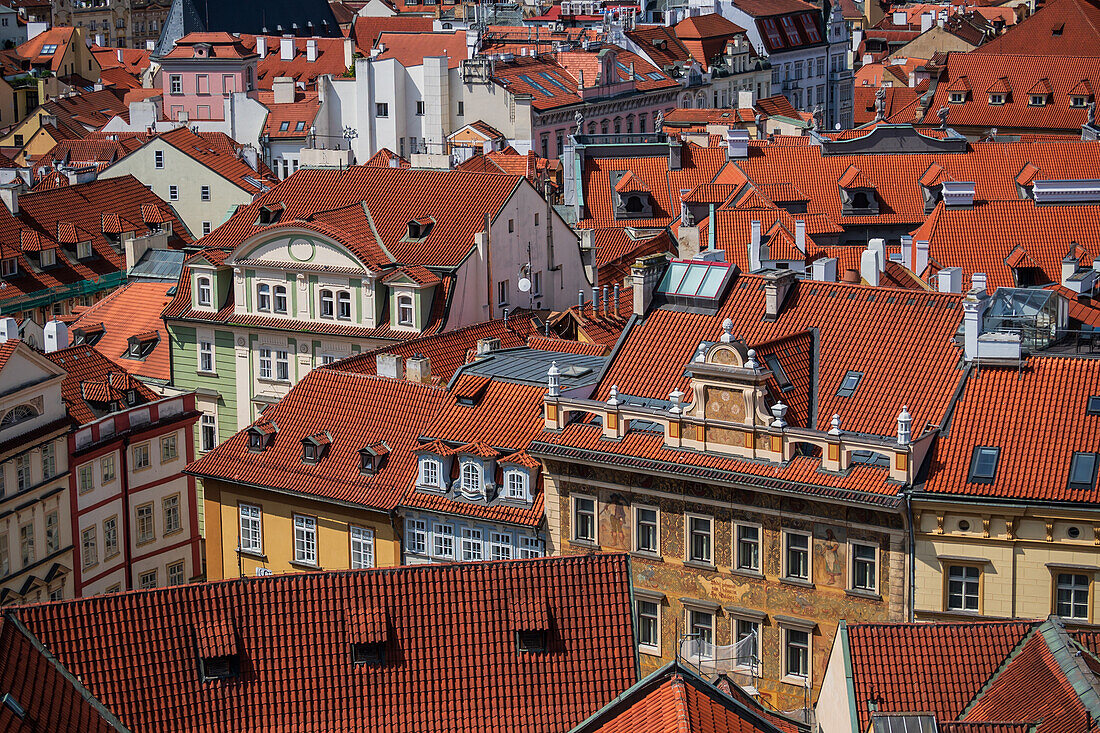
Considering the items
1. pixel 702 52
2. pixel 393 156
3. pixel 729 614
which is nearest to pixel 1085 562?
pixel 729 614

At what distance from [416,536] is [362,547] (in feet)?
6.34

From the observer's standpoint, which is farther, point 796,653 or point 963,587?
point 796,653

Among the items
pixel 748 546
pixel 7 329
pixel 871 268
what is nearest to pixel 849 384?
pixel 748 546

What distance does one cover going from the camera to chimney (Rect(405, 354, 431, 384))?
65000mm

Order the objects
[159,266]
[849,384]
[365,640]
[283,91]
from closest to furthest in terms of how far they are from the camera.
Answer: [365,640]
[849,384]
[159,266]
[283,91]

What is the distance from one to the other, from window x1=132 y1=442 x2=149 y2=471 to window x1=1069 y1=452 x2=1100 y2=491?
31048mm

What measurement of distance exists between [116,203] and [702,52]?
61396mm

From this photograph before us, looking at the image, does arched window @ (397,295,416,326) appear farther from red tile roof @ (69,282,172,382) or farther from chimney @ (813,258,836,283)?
chimney @ (813,258,836,283)

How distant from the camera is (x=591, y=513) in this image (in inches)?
2185

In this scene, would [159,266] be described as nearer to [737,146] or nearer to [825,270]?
[737,146]

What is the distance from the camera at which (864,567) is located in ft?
169

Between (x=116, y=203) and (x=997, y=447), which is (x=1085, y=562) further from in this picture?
(x=116, y=203)

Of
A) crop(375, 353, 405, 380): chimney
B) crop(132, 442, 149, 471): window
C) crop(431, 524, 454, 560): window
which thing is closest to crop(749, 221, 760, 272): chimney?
crop(375, 353, 405, 380): chimney

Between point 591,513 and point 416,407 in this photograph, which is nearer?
point 591,513
